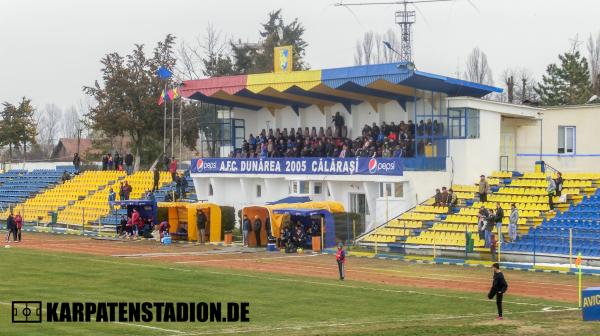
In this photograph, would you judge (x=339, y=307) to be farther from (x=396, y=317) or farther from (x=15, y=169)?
(x=15, y=169)

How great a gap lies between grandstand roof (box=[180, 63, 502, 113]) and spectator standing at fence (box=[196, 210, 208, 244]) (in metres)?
8.39

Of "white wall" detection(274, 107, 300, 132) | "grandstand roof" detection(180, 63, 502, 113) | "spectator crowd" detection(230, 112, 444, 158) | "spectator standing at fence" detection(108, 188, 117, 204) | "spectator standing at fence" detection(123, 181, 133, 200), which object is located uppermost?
"grandstand roof" detection(180, 63, 502, 113)

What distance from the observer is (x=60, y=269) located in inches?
1417

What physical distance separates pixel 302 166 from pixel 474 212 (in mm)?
11873

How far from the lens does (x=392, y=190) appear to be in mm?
48938

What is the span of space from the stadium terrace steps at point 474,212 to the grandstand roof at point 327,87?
536cm

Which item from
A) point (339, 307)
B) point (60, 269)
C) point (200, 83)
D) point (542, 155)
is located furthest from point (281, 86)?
point (339, 307)

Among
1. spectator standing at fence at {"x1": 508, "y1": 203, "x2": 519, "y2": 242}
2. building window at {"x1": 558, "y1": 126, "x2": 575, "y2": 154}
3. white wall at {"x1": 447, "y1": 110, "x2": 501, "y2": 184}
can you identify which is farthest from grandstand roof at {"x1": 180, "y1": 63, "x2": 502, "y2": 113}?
spectator standing at fence at {"x1": 508, "y1": 203, "x2": 519, "y2": 242}

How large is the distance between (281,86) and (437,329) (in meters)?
33.2

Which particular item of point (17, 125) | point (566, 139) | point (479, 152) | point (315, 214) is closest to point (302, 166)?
point (315, 214)

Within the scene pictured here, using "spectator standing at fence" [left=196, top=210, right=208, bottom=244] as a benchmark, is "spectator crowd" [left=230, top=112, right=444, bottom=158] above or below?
above
